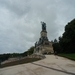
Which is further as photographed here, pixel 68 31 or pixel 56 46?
pixel 56 46

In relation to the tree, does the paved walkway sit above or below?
below

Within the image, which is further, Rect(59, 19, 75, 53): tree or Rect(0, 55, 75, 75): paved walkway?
Rect(59, 19, 75, 53): tree

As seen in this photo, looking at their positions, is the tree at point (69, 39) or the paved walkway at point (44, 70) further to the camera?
the tree at point (69, 39)

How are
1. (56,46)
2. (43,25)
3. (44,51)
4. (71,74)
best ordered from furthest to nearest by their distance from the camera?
1. (56,46)
2. (43,25)
3. (44,51)
4. (71,74)

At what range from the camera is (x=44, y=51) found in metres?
47.9

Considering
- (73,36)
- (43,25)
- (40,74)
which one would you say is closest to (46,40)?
(43,25)

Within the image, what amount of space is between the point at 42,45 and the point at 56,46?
1892 centimetres

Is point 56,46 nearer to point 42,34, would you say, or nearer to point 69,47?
point 42,34

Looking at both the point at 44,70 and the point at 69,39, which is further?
the point at 69,39

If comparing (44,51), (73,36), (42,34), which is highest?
(42,34)

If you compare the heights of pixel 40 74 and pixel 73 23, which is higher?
pixel 73 23

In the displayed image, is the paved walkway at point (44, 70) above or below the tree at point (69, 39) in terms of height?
below

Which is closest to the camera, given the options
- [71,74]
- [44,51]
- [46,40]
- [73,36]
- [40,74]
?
[71,74]

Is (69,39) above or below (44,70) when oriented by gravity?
above
